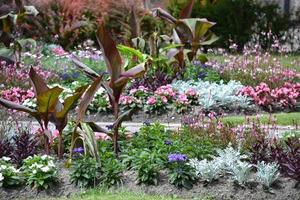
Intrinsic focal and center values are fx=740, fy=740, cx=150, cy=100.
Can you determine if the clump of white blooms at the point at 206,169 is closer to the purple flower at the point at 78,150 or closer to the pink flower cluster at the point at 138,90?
the purple flower at the point at 78,150

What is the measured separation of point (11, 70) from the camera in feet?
42.8

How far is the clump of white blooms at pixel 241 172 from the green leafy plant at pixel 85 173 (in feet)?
4.05

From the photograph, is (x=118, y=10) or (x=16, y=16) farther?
(x=118, y=10)

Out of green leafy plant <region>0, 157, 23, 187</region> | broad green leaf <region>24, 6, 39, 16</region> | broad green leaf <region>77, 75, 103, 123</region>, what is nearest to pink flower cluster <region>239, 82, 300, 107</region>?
broad green leaf <region>77, 75, 103, 123</region>

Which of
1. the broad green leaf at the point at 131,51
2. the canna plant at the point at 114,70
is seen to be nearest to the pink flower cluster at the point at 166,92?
the broad green leaf at the point at 131,51

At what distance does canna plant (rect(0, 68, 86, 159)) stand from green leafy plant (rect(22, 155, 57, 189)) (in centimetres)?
39

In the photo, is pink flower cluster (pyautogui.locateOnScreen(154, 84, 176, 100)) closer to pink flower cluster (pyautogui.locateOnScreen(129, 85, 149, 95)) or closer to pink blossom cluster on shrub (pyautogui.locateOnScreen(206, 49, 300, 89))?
pink flower cluster (pyautogui.locateOnScreen(129, 85, 149, 95))

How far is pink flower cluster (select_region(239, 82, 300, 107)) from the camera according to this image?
1105 centimetres

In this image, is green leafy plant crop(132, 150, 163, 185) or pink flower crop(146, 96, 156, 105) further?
pink flower crop(146, 96, 156, 105)

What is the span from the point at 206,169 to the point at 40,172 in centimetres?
151

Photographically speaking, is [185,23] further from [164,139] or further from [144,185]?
[144,185]

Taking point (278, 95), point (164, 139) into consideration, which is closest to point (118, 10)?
point (278, 95)

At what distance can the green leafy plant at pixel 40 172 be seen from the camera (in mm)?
6691

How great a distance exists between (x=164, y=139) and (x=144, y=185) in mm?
1043
